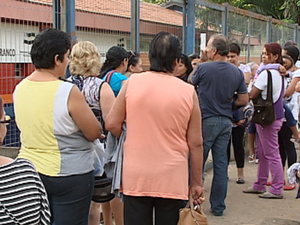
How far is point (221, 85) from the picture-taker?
4703 mm

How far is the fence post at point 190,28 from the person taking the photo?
6.77 m

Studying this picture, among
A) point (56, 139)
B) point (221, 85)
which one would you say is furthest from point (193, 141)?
point (221, 85)

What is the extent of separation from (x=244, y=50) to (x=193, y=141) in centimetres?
686

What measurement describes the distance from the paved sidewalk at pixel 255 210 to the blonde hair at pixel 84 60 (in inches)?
91.5

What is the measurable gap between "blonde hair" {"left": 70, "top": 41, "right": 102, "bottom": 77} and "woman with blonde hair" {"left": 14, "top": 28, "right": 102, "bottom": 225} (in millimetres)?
600

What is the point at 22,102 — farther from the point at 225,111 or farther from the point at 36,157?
the point at 225,111

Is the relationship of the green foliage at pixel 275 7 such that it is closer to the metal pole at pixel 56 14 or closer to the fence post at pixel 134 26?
the fence post at pixel 134 26

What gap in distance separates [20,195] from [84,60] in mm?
1861

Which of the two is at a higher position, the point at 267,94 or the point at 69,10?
the point at 69,10

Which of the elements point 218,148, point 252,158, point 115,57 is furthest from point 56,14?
point 252,158

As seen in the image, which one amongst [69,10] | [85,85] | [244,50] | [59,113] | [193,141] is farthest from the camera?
[244,50]

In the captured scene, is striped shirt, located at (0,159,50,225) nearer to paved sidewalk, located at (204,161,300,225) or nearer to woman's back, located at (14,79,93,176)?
woman's back, located at (14,79,93,176)

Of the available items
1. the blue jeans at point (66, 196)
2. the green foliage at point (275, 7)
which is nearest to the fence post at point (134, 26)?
the blue jeans at point (66, 196)

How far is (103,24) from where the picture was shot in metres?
5.14
